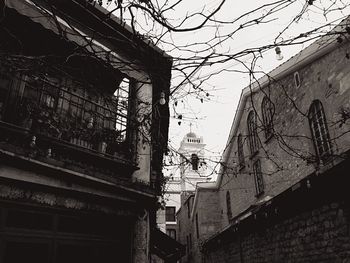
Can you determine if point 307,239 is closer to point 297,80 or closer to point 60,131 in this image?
point 60,131

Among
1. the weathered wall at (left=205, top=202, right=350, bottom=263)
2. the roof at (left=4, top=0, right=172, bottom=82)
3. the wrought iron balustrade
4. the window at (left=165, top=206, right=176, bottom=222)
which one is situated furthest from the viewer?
the window at (left=165, top=206, right=176, bottom=222)

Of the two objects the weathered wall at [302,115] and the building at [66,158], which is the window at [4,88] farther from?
the weathered wall at [302,115]

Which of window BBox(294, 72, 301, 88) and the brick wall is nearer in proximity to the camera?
the brick wall

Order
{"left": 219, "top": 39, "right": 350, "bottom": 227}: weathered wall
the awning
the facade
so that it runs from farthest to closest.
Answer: the facade < {"left": 219, "top": 39, "right": 350, "bottom": 227}: weathered wall < the awning

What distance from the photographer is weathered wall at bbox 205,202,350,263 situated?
5418mm

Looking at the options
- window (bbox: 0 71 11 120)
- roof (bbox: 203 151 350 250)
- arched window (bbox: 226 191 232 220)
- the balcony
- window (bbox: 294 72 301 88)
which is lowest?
roof (bbox: 203 151 350 250)

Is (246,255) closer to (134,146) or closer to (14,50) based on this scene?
(134,146)

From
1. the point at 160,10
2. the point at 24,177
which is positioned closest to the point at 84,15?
the point at 24,177

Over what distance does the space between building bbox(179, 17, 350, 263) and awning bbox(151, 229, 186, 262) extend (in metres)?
2.41

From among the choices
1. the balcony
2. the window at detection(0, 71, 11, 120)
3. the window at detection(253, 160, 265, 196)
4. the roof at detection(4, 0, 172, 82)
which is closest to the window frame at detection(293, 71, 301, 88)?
the window at detection(253, 160, 265, 196)

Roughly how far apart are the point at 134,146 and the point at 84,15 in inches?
109

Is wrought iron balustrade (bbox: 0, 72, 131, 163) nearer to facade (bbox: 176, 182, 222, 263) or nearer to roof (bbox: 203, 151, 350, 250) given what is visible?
roof (bbox: 203, 151, 350, 250)

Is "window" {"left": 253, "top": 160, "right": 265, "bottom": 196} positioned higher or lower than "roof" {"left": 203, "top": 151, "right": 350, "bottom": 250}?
higher

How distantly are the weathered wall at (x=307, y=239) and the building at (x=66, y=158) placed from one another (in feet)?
11.2
